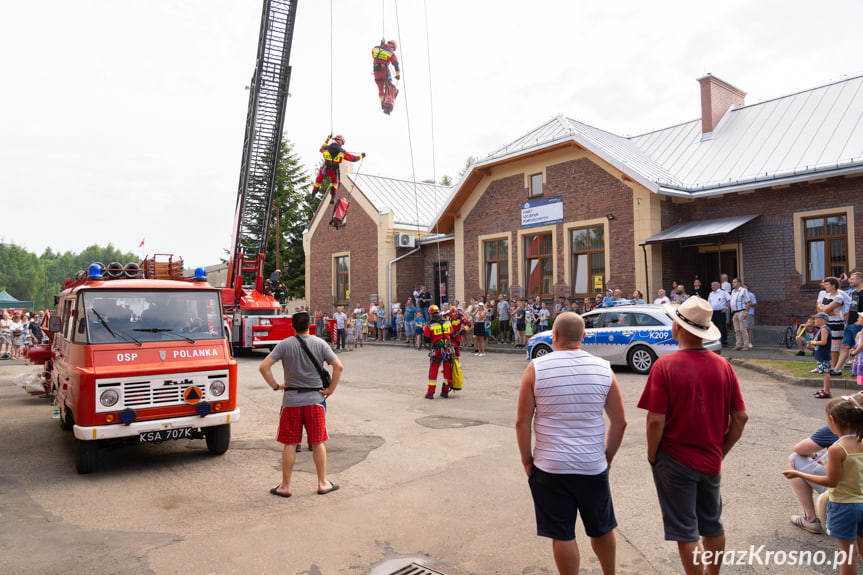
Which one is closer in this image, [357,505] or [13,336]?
[357,505]

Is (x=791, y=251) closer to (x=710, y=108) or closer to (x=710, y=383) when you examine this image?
(x=710, y=108)

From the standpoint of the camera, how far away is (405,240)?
93.7 feet

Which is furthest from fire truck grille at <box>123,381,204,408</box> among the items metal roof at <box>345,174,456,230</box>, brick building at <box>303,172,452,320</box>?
metal roof at <box>345,174,456,230</box>

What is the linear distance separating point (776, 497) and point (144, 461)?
699 cm

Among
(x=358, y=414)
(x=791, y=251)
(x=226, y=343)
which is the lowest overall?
(x=358, y=414)

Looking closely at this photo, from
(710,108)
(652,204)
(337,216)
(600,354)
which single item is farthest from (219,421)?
(337,216)

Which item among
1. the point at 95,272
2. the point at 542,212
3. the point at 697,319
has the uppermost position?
the point at 542,212

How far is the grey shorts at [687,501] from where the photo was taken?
10.7 ft

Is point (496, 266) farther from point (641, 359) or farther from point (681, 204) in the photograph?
point (641, 359)

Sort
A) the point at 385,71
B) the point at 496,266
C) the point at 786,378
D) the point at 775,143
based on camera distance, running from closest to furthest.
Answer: the point at 786,378 → the point at 385,71 → the point at 775,143 → the point at 496,266

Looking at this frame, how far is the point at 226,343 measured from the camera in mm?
7402

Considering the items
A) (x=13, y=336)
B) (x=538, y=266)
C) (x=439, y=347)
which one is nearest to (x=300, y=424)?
(x=439, y=347)

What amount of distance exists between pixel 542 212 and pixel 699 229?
613cm

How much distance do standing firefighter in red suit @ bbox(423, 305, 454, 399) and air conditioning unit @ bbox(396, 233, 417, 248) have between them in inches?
683
